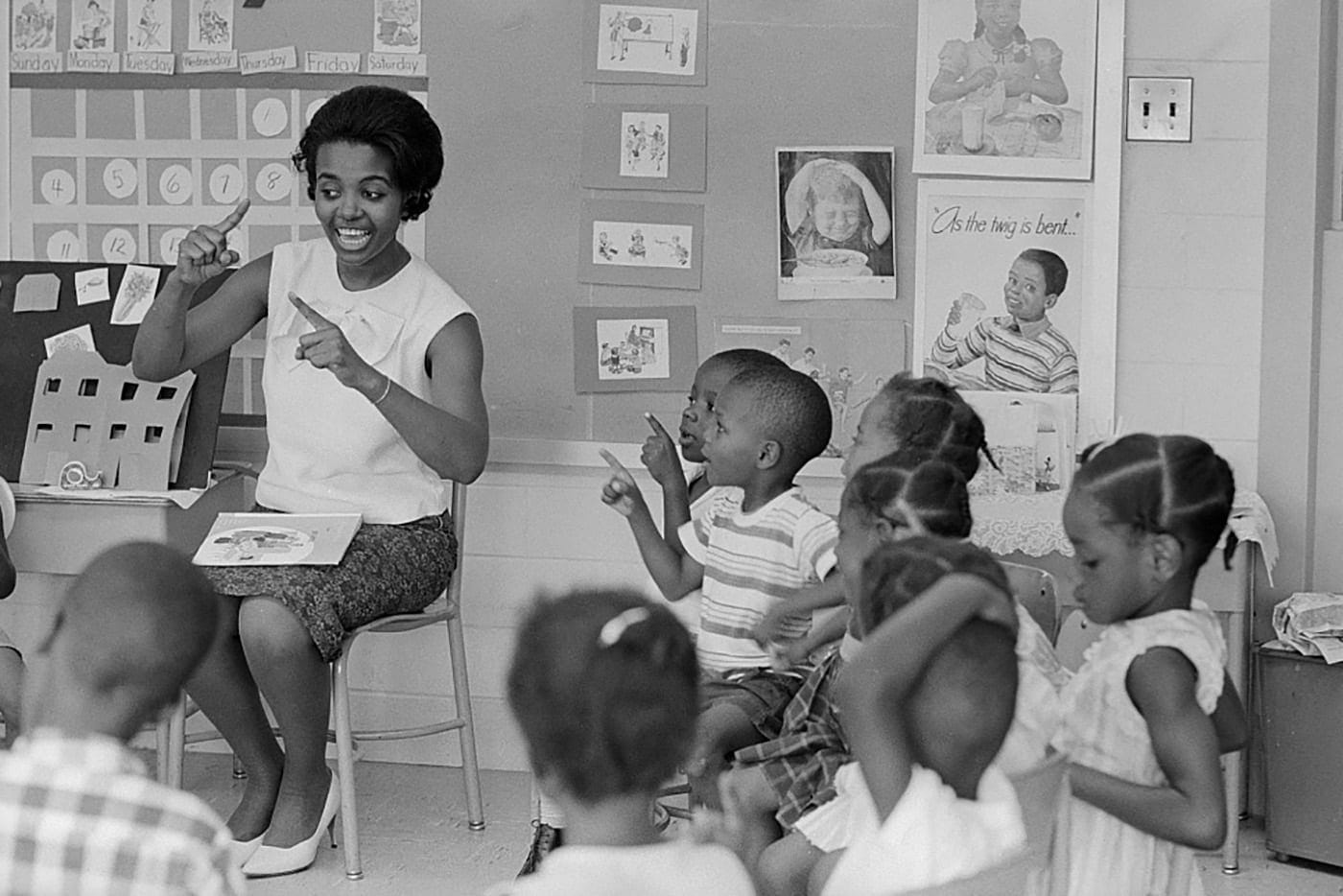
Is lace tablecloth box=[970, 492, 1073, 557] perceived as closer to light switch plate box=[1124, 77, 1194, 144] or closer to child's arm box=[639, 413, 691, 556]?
child's arm box=[639, 413, 691, 556]

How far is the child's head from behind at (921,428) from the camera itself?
2725mm

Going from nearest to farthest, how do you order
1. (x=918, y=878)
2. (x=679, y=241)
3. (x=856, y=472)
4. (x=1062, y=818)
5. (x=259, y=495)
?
1. (x=918, y=878)
2. (x=1062, y=818)
3. (x=856, y=472)
4. (x=259, y=495)
5. (x=679, y=241)

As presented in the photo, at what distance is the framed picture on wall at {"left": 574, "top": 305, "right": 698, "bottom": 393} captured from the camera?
3883 millimetres

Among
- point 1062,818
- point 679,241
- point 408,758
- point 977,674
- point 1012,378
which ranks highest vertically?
point 679,241

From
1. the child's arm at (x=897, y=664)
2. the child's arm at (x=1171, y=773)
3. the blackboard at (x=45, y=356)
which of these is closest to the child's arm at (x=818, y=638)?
the child's arm at (x=1171, y=773)

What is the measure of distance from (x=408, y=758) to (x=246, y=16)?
64.3 inches

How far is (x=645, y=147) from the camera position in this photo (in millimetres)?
3879

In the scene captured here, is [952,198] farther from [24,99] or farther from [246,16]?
[24,99]

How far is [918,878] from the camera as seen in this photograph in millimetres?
1656

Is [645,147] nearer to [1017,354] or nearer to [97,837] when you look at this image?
[1017,354]

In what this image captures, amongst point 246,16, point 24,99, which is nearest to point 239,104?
point 246,16

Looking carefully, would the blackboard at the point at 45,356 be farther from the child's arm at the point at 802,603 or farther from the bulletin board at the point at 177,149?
the child's arm at the point at 802,603

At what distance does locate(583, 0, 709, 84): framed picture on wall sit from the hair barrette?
8.23 ft

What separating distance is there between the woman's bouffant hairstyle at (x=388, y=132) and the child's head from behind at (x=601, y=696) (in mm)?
2056
